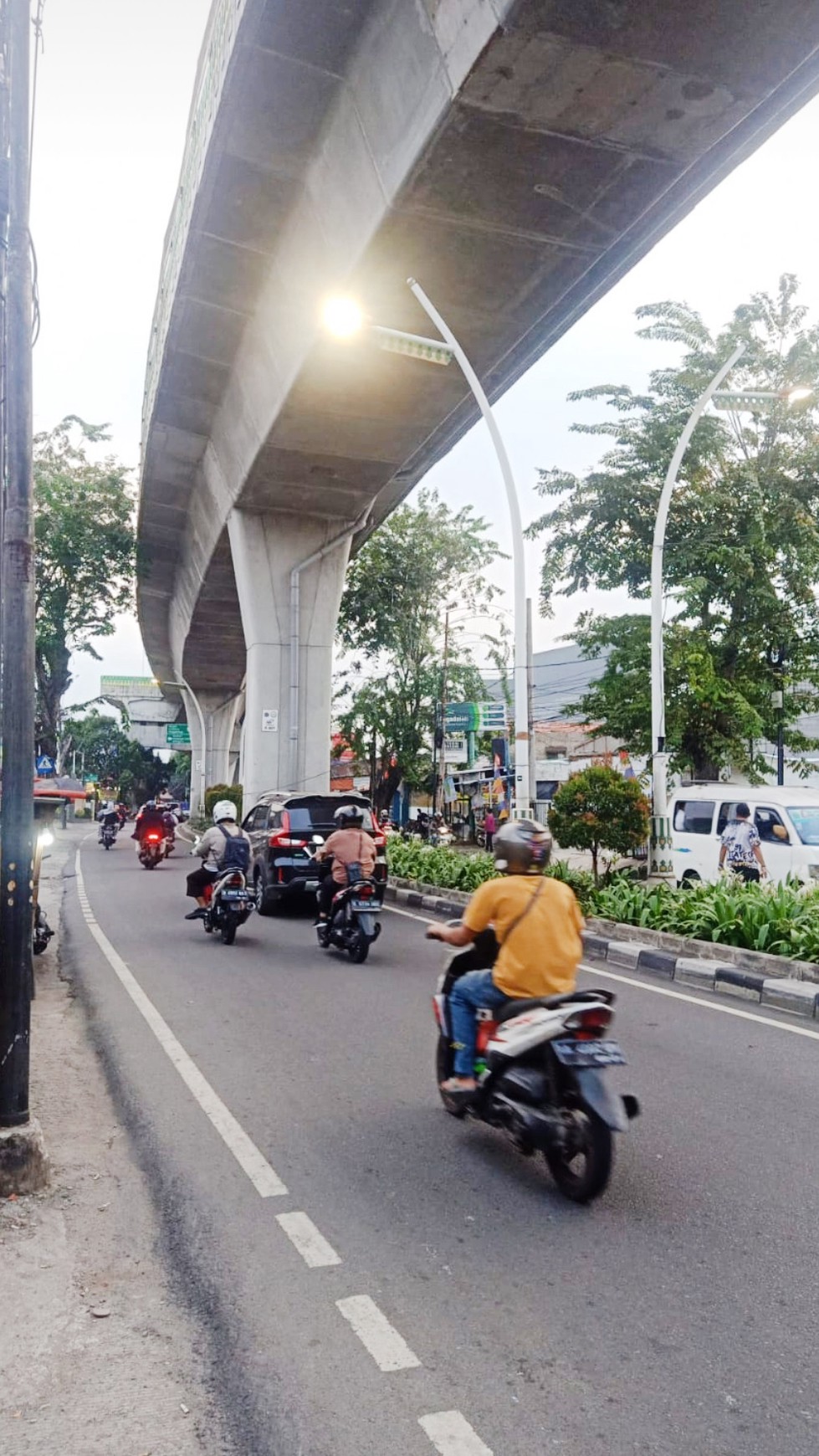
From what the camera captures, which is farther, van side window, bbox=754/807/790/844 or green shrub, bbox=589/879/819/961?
van side window, bbox=754/807/790/844

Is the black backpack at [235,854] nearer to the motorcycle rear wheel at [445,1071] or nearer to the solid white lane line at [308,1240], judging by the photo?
the motorcycle rear wheel at [445,1071]

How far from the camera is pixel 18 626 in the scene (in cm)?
467

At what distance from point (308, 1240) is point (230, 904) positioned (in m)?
7.63

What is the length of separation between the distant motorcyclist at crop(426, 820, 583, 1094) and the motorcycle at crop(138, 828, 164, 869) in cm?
1995

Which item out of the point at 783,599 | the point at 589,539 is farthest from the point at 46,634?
the point at 783,599

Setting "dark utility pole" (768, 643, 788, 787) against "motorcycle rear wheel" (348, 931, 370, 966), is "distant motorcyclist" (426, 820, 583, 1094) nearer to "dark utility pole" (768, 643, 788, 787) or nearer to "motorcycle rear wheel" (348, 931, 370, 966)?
"motorcycle rear wheel" (348, 931, 370, 966)

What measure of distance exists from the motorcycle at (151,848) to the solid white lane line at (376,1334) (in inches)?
836

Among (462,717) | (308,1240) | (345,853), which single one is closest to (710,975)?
(345,853)

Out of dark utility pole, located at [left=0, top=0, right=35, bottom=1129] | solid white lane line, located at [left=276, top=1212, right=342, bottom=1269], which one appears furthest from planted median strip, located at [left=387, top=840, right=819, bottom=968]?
dark utility pole, located at [left=0, top=0, right=35, bottom=1129]

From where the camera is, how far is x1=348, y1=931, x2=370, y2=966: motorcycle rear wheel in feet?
32.9

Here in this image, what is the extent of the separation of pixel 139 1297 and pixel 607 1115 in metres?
1.74

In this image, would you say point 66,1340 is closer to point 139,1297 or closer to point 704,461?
point 139,1297

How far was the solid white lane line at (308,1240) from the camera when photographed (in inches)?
145

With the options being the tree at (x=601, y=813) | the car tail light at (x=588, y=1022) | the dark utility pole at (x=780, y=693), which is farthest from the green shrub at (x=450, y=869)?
the car tail light at (x=588, y=1022)
